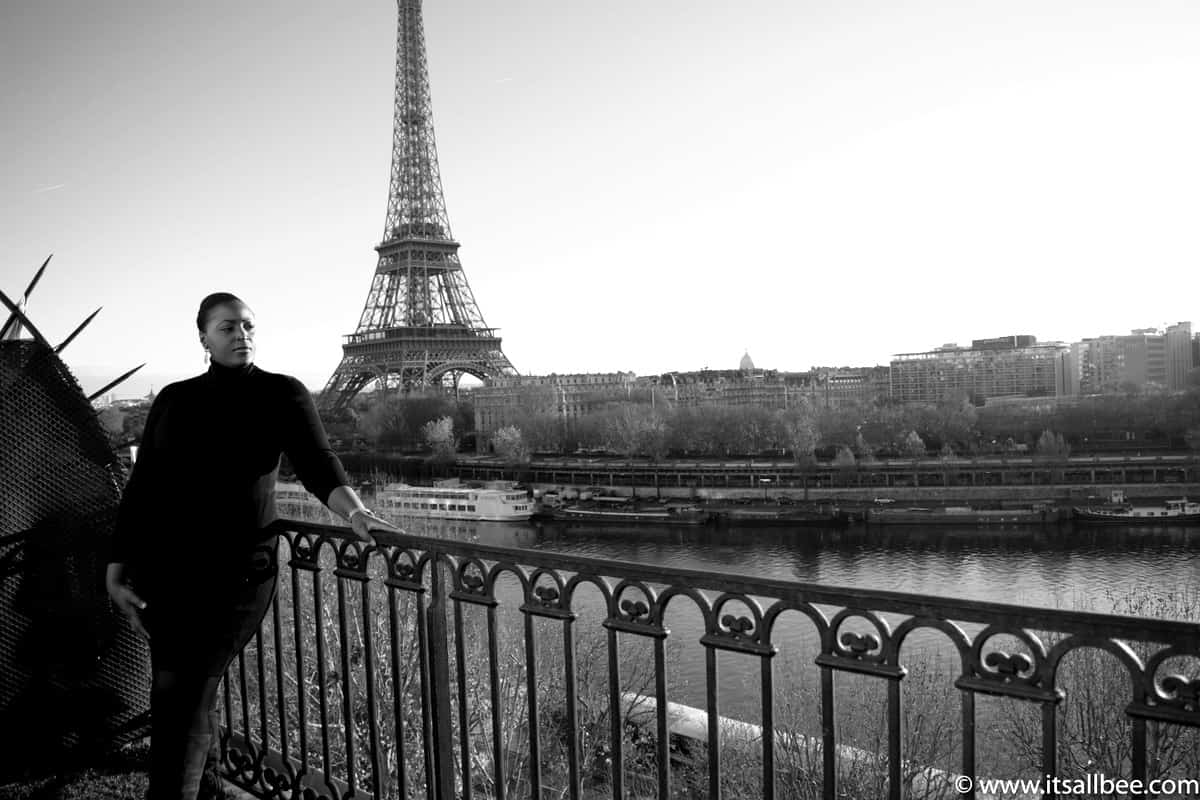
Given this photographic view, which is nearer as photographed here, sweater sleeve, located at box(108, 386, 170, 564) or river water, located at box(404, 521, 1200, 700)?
sweater sleeve, located at box(108, 386, 170, 564)

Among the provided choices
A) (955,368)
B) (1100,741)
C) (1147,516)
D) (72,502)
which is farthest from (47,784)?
(955,368)

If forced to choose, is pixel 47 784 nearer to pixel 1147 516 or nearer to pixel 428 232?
pixel 1147 516

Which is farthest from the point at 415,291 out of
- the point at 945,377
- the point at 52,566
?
the point at 52,566

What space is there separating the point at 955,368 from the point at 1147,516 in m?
38.7

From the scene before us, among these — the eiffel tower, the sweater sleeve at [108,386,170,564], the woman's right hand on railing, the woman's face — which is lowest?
the woman's right hand on railing

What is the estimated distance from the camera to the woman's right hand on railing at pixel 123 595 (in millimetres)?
1932

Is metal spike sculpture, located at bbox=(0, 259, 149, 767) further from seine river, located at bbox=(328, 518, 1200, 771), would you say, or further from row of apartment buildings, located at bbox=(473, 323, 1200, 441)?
row of apartment buildings, located at bbox=(473, 323, 1200, 441)

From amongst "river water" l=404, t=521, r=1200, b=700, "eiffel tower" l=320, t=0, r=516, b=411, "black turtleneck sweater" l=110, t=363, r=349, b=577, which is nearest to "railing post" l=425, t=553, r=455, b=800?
"black turtleneck sweater" l=110, t=363, r=349, b=577

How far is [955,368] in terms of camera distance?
6075 centimetres

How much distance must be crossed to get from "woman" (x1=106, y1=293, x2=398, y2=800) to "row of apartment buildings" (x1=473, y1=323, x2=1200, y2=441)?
49832 mm

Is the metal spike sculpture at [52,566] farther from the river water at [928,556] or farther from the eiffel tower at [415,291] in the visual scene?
the eiffel tower at [415,291]

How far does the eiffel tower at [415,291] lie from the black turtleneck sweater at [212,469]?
131 feet

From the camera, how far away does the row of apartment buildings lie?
56406 mm

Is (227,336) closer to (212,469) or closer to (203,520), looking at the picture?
(212,469)
